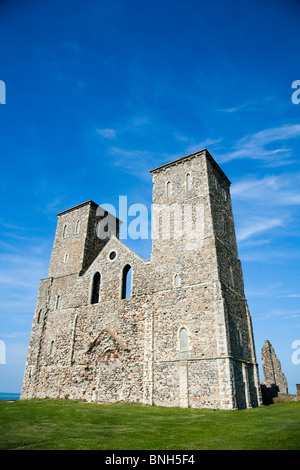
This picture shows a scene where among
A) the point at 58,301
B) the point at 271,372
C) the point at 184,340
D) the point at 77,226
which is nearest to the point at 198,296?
the point at 184,340

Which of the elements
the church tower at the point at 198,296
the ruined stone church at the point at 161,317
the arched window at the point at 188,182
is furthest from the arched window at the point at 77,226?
the arched window at the point at 188,182

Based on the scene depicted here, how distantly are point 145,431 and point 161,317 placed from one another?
9.01 meters

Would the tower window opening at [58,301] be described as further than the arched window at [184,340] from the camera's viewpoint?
Yes

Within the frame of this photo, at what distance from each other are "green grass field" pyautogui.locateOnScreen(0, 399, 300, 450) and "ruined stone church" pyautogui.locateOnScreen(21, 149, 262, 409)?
106 inches

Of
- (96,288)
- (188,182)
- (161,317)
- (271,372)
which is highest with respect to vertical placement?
(188,182)

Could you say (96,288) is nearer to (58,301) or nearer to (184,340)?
(58,301)

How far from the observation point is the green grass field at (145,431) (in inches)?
305

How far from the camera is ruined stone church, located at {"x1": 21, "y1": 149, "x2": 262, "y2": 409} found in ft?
54.1

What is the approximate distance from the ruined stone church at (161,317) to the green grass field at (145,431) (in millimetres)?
2696

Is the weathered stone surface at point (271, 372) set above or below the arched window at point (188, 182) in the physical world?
below

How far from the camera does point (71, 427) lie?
1061 centimetres

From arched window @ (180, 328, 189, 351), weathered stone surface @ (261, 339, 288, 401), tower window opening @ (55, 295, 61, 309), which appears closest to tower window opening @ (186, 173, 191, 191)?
arched window @ (180, 328, 189, 351)

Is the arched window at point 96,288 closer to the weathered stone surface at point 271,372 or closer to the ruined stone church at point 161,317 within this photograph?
the ruined stone church at point 161,317

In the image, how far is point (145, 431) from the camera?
9.79m
